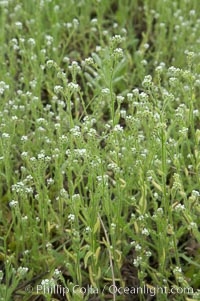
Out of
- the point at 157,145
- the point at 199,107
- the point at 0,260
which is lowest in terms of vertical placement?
the point at 0,260

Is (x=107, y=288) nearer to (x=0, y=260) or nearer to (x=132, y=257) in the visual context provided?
(x=132, y=257)

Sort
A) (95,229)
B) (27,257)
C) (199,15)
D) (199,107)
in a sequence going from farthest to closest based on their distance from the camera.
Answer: (199,15), (199,107), (27,257), (95,229)

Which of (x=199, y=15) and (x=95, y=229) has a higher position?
(x=199, y=15)

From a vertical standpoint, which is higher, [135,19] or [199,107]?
[135,19]

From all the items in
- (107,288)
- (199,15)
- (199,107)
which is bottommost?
(107,288)

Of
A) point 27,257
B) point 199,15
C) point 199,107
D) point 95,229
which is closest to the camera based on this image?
point 95,229

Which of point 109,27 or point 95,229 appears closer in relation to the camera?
point 95,229

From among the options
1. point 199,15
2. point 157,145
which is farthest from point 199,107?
point 199,15

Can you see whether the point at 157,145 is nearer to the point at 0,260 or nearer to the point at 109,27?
the point at 0,260

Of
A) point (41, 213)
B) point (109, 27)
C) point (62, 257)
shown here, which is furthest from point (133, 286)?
point (109, 27)

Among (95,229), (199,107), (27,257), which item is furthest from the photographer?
(199,107)
